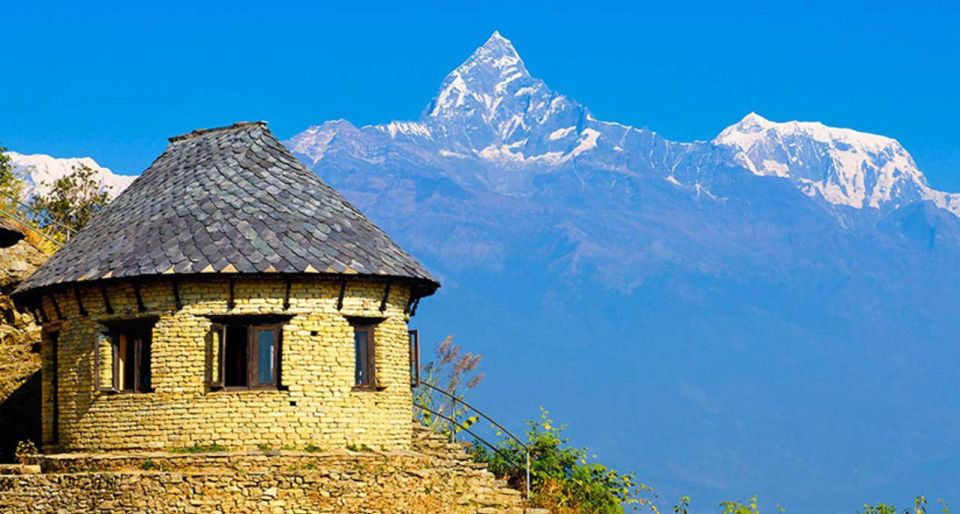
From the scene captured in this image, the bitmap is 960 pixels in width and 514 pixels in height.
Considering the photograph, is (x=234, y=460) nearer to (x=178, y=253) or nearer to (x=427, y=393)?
(x=178, y=253)

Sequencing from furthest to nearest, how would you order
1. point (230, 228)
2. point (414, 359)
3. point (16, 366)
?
point (16, 366) < point (414, 359) < point (230, 228)

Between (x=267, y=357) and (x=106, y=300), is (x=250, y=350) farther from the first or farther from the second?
(x=106, y=300)

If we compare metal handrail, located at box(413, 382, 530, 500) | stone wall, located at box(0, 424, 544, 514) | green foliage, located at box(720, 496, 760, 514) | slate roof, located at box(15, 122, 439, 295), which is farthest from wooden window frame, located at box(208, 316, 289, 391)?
green foliage, located at box(720, 496, 760, 514)

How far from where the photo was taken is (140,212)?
1393 inches

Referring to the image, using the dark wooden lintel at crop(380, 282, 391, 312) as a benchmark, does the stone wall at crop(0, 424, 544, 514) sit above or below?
below

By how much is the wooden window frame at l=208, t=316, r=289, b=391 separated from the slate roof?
119 centimetres

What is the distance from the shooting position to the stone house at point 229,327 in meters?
32.6

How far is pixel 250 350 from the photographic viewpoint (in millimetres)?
32750

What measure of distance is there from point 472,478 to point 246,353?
237 inches

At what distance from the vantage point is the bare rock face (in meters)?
39.8

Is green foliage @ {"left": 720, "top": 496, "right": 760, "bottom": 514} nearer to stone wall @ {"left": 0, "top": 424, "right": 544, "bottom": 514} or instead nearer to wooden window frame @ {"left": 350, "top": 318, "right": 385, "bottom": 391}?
stone wall @ {"left": 0, "top": 424, "right": 544, "bottom": 514}

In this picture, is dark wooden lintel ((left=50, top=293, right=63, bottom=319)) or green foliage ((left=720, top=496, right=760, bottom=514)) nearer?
dark wooden lintel ((left=50, top=293, right=63, bottom=319))

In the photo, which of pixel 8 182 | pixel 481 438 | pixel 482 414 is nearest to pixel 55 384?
pixel 481 438

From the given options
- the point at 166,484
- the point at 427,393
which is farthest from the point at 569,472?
the point at 166,484
